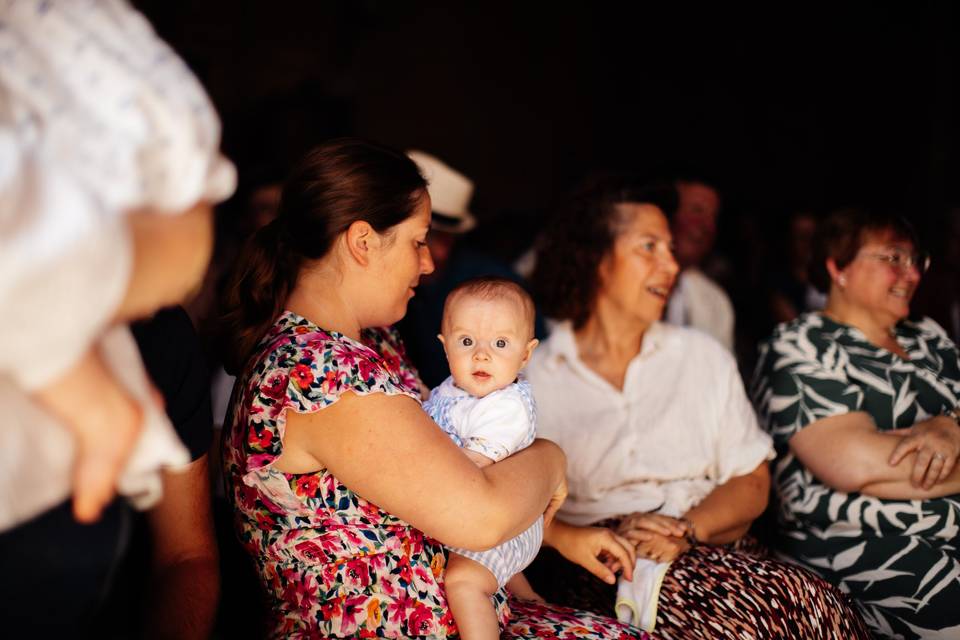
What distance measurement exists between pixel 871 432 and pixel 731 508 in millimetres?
482

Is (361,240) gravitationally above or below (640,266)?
above

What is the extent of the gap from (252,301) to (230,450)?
31 cm

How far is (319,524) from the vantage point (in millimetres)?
1641

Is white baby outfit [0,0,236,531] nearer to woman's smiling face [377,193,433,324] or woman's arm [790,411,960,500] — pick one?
woman's smiling face [377,193,433,324]

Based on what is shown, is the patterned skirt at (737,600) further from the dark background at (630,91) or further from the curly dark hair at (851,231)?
the dark background at (630,91)

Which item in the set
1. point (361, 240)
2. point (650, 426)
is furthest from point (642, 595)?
point (361, 240)

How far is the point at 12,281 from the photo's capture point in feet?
2.48

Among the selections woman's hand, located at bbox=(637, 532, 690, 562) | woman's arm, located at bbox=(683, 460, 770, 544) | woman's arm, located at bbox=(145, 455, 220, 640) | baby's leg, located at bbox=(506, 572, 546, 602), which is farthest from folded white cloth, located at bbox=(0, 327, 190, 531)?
woman's arm, located at bbox=(683, 460, 770, 544)

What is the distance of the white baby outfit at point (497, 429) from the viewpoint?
5.82 ft

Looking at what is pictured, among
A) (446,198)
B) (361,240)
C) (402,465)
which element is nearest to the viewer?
(402,465)

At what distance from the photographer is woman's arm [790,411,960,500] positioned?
8.15 feet

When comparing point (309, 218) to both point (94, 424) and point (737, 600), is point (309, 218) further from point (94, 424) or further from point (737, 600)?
point (737, 600)

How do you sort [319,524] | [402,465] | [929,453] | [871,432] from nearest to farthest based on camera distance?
[402,465]
[319,524]
[929,453]
[871,432]

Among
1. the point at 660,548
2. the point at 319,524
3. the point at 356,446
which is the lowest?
the point at 660,548
